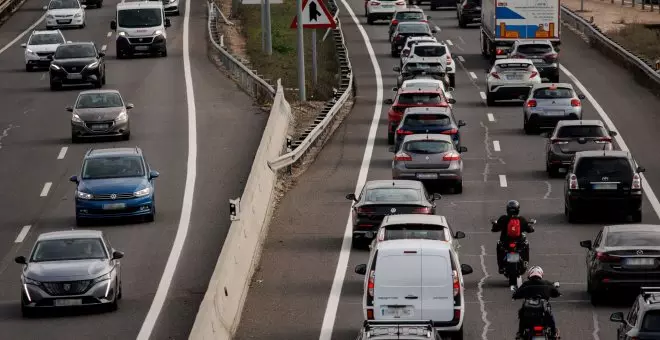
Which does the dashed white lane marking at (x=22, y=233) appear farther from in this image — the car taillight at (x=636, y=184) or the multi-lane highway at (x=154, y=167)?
the car taillight at (x=636, y=184)

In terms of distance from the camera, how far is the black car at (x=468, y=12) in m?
79.9

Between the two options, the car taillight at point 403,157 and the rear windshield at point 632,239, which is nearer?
the rear windshield at point 632,239

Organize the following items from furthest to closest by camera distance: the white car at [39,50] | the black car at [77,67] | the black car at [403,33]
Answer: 1. the black car at [403,33]
2. the white car at [39,50]
3. the black car at [77,67]

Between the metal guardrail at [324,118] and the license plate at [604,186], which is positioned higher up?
the license plate at [604,186]

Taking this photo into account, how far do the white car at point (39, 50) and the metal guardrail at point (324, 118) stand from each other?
10.8 meters

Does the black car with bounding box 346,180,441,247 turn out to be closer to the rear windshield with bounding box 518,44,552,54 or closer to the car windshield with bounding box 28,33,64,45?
the rear windshield with bounding box 518,44,552,54

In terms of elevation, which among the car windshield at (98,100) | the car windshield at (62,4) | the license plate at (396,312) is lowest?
the car windshield at (62,4)

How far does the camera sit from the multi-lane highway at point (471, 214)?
25605 millimetres

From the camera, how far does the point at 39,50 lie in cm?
6469

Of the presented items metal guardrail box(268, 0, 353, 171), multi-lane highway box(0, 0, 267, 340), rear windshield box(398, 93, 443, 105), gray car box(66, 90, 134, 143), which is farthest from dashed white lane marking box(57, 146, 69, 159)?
rear windshield box(398, 93, 443, 105)

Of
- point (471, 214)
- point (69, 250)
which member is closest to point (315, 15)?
point (471, 214)

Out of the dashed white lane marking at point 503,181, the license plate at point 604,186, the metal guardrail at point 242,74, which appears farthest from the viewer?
the metal guardrail at point 242,74

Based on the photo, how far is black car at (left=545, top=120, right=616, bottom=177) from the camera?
39688 mm

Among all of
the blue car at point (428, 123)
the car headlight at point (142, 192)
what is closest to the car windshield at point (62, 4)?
the blue car at point (428, 123)
